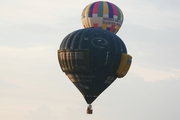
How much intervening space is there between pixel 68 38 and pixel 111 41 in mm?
4039

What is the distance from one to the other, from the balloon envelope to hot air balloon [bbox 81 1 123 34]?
5629mm

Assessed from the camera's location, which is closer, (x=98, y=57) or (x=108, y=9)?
(x=98, y=57)

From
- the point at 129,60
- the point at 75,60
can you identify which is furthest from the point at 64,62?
the point at 129,60

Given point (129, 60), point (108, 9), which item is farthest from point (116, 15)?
point (129, 60)

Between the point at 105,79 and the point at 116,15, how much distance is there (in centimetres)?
874

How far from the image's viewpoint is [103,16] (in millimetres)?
82812

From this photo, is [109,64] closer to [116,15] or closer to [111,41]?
[111,41]

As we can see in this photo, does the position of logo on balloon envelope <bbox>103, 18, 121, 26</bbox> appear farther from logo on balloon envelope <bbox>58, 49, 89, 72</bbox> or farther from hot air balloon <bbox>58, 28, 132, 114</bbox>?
logo on balloon envelope <bbox>58, 49, 89, 72</bbox>

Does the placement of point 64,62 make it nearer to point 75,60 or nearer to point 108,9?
point 75,60

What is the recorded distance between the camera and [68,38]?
77250mm

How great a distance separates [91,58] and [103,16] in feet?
26.2

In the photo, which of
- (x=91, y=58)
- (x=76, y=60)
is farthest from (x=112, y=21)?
(x=76, y=60)

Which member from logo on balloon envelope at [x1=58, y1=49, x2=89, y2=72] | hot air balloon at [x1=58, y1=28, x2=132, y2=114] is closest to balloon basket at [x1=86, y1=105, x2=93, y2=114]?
hot air balloon at [x1=58, y1=28, x2=132, y2=114]

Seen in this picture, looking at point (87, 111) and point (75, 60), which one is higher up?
point (75, 60)
